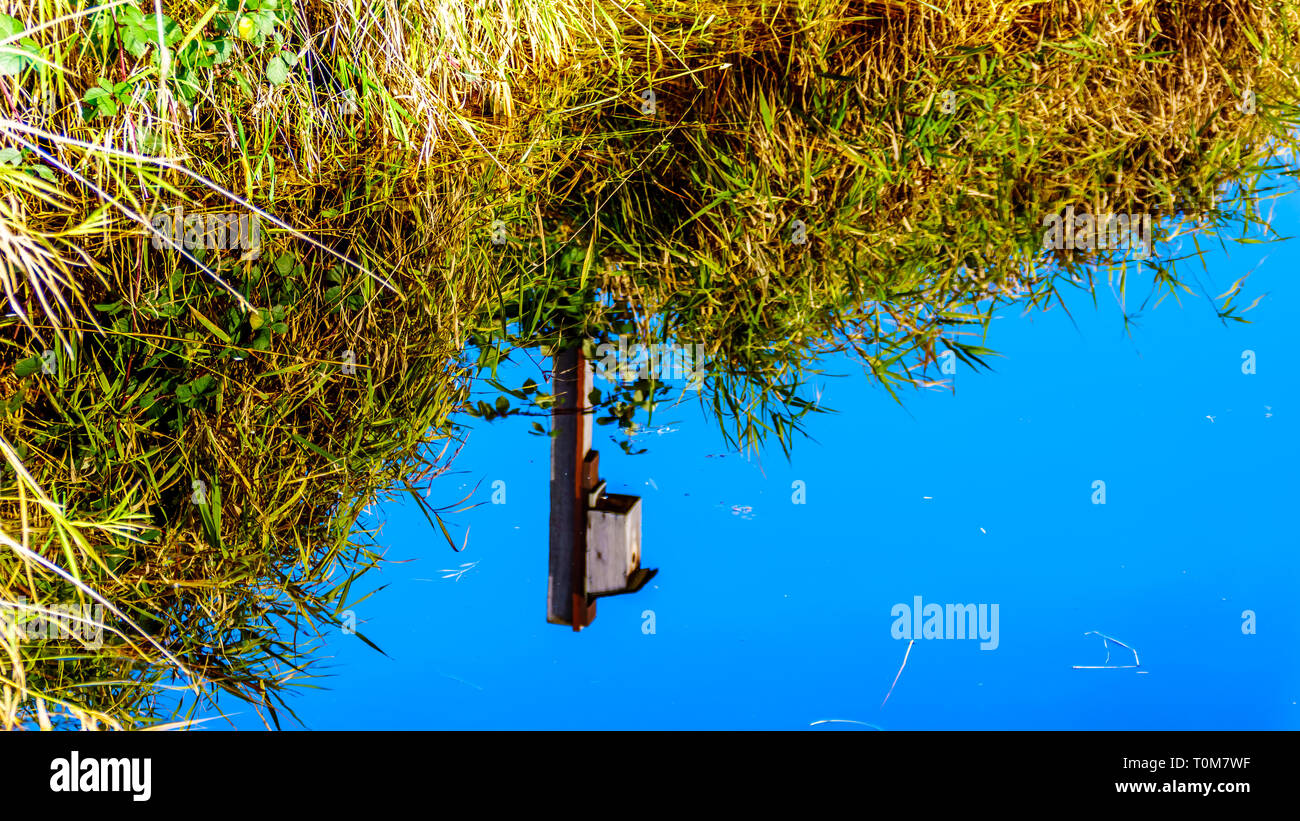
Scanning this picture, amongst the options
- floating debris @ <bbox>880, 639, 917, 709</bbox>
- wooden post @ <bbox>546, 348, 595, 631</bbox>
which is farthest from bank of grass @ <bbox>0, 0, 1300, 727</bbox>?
floating debris @ <bbox>880, 639, 917, 709</bbox>

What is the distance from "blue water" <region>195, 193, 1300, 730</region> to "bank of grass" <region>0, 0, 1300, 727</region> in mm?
122

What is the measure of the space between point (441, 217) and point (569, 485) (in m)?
0.43

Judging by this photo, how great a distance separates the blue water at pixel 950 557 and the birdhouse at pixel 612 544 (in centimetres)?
4

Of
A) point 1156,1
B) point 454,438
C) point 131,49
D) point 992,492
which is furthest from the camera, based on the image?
point 992,492

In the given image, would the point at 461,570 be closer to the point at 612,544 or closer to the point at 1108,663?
the point at 612,544

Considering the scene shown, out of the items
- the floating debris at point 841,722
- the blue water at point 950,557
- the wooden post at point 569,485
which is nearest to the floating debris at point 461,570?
the blue water at point 950,557

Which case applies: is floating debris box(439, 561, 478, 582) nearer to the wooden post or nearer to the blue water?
the blue water

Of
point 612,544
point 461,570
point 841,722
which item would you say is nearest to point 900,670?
point 841,722

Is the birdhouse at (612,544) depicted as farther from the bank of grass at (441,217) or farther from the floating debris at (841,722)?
the floating debris at (841,722)

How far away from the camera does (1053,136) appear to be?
1013 millimetres

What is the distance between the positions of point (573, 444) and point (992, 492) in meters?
0.67

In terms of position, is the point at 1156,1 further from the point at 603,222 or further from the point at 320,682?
the point at 320,682

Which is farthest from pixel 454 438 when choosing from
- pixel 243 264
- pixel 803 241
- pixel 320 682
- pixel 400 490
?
pixel 803 241

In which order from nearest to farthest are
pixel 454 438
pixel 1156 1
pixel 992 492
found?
pixel 1156 1 < pixel 454 438 < pixel 992 492
